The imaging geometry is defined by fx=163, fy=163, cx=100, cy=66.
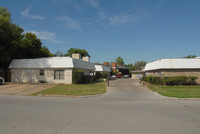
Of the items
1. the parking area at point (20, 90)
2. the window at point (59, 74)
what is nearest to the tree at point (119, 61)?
the window at point (59, 74)

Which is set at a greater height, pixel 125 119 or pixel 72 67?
pixel 72 67

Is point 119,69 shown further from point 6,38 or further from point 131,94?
point 131,94

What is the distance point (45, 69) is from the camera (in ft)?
88.6

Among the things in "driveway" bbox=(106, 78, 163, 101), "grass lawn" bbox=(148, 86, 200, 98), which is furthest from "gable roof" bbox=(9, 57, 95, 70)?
"grass lawn" bbox=(148, 86, 200, 98)

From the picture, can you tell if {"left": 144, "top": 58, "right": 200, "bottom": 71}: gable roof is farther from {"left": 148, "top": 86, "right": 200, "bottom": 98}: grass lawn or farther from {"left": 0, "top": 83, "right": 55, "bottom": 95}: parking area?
{"left": 0, "top": 83, "right": 55, "bottom": 95}: parking area

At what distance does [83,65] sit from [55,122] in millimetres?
24178

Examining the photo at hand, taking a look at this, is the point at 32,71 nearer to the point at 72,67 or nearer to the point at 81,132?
the point at 72,67

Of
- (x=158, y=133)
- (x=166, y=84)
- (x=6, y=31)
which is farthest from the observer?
(x=6, y=31)

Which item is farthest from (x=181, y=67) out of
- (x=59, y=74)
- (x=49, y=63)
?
(x=49, y=63)

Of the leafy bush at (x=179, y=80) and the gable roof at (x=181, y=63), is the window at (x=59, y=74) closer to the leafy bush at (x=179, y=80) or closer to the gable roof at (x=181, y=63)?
the gable roof at (x=181, y=63)

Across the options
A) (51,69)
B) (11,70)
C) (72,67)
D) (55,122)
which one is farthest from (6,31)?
(55,122)

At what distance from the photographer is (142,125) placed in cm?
595

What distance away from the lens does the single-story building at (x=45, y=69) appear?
2575cm

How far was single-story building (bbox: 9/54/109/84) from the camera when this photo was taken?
2575 centimetres
